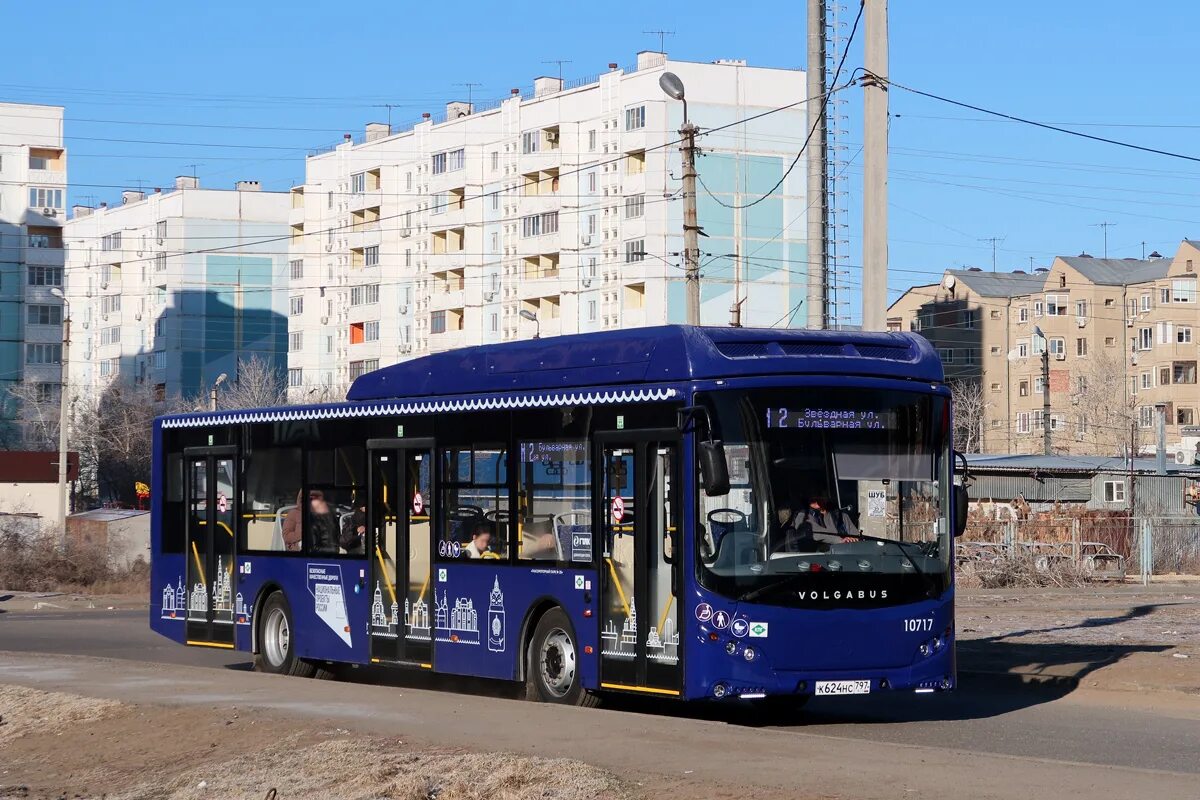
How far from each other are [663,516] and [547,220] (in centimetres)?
8119

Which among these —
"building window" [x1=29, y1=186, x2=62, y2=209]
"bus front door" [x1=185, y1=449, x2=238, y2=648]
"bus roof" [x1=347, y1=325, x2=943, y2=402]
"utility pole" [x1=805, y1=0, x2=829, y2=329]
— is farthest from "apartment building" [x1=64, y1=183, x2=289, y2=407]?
"bus roof" [x1=347, y1=325, x2=943, y2=402]

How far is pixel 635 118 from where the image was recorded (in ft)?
287

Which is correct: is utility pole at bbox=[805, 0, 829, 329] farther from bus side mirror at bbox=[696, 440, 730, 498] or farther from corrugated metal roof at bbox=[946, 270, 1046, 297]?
corrugated metal roof at bbox=[946, 270, 1046, 297]

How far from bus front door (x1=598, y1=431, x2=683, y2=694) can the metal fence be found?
27.7 m

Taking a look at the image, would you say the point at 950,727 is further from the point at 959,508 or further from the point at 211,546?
the point at 211,546

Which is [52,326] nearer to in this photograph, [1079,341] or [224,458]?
[1079,341]

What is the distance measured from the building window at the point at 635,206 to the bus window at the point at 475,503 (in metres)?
71.3

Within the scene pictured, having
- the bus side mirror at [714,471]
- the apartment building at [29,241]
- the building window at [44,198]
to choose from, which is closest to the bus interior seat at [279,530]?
the bus side mirror at [714,471]

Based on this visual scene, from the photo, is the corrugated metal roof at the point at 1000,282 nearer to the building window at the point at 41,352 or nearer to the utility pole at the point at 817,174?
the building window at the point at 41,352

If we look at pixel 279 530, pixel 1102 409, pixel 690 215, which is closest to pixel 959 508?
pixel 279 530

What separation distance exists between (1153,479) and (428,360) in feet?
161

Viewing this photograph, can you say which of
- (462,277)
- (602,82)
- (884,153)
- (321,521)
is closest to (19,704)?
(321,521)

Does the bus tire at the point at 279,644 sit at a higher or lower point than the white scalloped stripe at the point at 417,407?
lower

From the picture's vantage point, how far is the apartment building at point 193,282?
122 metres
